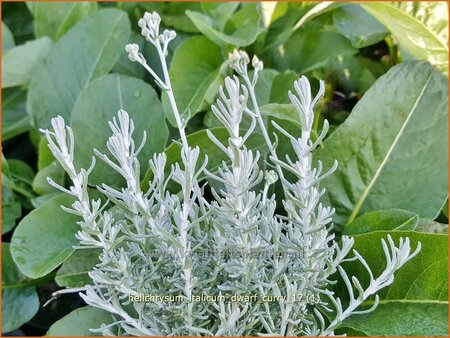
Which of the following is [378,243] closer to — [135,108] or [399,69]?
[399,69]

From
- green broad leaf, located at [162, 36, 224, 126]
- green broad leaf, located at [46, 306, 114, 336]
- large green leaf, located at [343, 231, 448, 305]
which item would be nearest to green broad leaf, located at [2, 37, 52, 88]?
green broad leaf, located at [162, 36, 224, 126]

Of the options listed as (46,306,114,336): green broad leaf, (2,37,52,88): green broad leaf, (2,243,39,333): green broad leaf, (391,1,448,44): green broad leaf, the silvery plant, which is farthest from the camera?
(2,37,52,88): green broad leaf

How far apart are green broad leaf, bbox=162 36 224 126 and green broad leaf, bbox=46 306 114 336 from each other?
0.80 ft

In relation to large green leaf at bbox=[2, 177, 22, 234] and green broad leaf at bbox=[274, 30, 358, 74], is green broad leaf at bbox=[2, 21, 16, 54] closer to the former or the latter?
large green leaf at bbox=[2, 177, 22, 234]

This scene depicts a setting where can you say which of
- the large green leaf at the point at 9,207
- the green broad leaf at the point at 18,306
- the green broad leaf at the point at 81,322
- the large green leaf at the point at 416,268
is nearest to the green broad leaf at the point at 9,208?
the large green leaf at the point at 9,207

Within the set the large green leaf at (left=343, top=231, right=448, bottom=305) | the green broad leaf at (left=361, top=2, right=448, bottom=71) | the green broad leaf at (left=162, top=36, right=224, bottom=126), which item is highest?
the green broad leaf at (left=361, top=2, right=448, bottom=71)

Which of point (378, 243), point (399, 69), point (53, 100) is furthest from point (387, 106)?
point (53, 100)

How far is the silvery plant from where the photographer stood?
0.45m

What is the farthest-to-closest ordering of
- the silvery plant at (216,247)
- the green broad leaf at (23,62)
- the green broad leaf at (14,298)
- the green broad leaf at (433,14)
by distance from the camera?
the green broad leaf at (23,62) < the green broad leaf at (433,14) < the green broad leaf at (14,298) < the silvery plant at (216,247)

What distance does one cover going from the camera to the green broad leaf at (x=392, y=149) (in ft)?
2.13

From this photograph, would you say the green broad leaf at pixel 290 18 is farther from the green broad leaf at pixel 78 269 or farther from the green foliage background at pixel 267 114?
the green broad leaf at pixel 78 269

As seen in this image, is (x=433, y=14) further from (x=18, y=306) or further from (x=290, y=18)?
(x=18, y=306)

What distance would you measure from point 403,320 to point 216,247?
7.5 inches

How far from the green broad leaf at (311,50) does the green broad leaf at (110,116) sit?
0.80 feet
